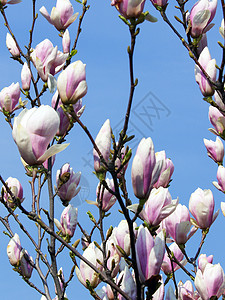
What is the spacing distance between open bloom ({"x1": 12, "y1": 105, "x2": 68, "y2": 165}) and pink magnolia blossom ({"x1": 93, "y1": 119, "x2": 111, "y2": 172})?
165 mm

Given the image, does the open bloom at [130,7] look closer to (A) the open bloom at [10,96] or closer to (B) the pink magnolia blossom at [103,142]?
(B) the pink magnolia blossom at [103,142]

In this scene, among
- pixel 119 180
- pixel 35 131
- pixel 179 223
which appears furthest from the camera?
pixel 179 223

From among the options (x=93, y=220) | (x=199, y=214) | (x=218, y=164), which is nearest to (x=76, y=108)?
(x=93, y=220)

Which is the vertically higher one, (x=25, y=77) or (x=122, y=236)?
(x=25, y=77)

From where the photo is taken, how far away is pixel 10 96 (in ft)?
10.0

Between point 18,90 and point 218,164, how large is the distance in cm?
143

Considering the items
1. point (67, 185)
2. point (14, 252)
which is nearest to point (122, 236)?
point (67, 185)

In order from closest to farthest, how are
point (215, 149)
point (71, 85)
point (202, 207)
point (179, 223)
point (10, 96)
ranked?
point (71, 85), point (179, 223), point (202, 207), point (215, 149), point (10, 96)

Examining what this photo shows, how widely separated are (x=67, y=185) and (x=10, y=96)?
2.89 feet

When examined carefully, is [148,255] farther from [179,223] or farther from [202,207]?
[202,207]

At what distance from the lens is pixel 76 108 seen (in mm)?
2350

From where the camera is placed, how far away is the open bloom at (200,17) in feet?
7.61

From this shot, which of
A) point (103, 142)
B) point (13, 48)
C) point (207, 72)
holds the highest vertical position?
point (13, 48)

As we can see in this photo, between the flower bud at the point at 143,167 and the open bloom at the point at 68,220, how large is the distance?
3.82 ft
